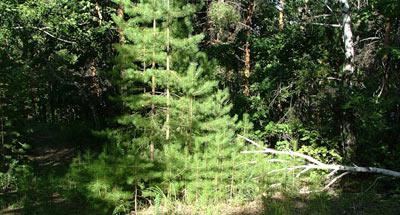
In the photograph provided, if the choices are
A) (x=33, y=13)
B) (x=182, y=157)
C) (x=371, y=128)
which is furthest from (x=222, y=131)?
(x=33, y=13)

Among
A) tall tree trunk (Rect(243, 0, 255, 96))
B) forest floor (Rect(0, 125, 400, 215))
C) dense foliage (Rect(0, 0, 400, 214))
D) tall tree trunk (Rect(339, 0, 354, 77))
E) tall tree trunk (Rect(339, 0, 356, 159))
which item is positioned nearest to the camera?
forest floor (Rect(0, 125, 400, 215))

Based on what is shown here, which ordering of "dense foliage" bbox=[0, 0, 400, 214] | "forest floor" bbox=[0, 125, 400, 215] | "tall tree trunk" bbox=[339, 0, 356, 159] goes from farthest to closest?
"tall tree trunk" bbox=[339, 0, 356, 159] → "dense foliage" bbox=[0, 0, 400, 214] → "forest floor" bbox=[0, 125, 400, 215]

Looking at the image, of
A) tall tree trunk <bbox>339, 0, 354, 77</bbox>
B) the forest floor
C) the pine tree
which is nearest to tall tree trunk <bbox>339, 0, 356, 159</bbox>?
tall tree trunk <bbox>339, 0, 354, 77</bbox>

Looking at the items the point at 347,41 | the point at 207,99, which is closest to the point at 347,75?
the point at 347,41

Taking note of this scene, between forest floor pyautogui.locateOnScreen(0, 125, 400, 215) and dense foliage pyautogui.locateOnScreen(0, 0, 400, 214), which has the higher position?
dense foliage pyautogui.locateOnScreen(0, 0, 400, 214)

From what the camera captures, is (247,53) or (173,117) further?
(247,53)

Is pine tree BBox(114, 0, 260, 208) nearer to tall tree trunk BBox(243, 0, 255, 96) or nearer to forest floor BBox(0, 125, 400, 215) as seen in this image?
forest floor BBox(0, 125, 400, 215)

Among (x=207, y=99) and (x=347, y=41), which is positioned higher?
(x=347, y=41)

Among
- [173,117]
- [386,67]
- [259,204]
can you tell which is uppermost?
[386,67]

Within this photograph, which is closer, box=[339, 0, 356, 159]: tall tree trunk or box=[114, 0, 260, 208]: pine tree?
box=[114, 0, 260, 208]: pine tree

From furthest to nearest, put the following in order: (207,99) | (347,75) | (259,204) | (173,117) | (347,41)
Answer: (347,41) → (347,75) → (207,99) → (173,117) → (259,204)

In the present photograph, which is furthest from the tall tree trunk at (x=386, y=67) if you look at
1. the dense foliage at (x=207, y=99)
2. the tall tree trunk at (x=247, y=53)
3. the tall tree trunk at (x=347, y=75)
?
the tall tree trunk at (x=247, y=53)

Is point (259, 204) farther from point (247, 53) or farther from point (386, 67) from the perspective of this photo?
point (247, 53)

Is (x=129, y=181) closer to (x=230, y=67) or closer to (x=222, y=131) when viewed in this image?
(x=222, y=131)
